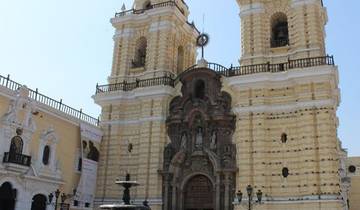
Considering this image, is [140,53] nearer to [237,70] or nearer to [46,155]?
[237,70]

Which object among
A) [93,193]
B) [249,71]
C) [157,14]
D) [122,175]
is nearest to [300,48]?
[249,71]

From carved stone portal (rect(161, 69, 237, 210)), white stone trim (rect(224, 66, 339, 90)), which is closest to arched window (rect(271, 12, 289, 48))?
white stone trim (rect(224, 66, 339, 90))

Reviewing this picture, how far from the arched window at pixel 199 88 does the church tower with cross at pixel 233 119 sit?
6 cm

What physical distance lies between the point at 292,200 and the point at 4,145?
14.5m

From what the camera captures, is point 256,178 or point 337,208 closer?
point 337,208

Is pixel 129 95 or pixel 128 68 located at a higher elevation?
pixel 128 68

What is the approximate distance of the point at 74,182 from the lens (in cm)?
2597

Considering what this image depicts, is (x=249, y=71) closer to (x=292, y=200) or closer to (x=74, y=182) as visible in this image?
(x=292, y=200)

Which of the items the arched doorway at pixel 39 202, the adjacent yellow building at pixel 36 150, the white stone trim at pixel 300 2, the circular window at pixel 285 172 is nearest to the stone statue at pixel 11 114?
the adjacent yellow building at pixel 36 150

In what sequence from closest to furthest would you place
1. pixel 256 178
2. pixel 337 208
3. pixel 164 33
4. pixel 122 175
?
1. pixel 337 208
2. pixel 256 178
3. pixel 122 175
4. pixel 164 33

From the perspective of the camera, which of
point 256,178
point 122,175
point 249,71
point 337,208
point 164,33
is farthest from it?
point 164,33

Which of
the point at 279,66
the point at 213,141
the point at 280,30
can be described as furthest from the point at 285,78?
the point at 213,141

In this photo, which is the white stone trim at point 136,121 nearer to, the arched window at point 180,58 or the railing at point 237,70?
the railing at point 237,70

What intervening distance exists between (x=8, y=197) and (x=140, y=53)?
13681 mm
